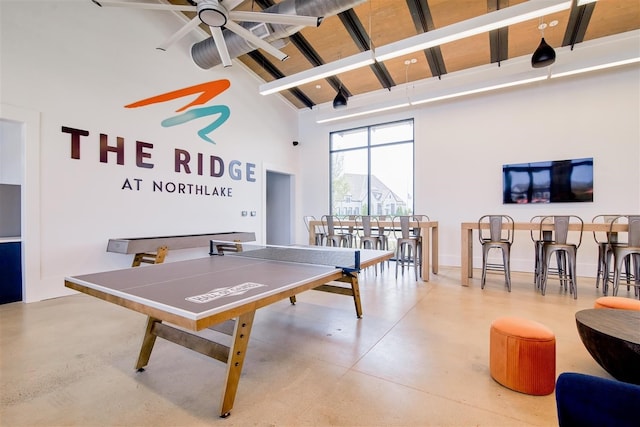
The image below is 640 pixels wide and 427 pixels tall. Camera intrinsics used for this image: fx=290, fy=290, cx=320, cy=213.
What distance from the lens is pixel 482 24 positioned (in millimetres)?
3346

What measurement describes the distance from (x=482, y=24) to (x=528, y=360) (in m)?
3.51

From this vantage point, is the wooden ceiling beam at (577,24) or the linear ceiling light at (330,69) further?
the wooden ceiling beam at (577,24)

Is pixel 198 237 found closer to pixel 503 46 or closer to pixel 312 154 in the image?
pixel 312 154

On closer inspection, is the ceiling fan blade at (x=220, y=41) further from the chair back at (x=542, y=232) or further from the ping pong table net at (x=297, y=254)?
the chair back at (x=542, y=232)

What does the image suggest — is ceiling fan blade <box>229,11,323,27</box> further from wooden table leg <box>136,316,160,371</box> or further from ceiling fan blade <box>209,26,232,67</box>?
wooden table leg <box>136,316,160,371</box>

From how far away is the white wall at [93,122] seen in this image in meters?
3.65

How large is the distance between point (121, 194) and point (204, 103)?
240 cm

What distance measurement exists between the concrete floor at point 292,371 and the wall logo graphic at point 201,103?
3.32 meters

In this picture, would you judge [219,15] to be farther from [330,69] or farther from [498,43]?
[498,43]

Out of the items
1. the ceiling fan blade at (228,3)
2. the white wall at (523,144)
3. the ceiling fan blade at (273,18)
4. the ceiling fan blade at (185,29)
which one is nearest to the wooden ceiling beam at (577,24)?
the white wall at (523,144)

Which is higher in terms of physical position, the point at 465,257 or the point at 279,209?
the point at 279,209

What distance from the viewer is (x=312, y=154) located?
27.5 feet

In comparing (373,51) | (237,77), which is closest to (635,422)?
(373,51)

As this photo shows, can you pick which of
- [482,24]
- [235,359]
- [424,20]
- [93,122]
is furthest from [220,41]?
[235,359]
